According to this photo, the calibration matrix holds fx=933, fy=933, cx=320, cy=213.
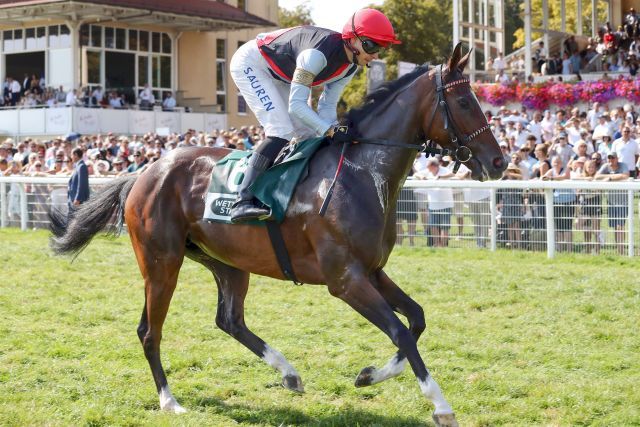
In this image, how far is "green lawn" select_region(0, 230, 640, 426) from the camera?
17.4ft

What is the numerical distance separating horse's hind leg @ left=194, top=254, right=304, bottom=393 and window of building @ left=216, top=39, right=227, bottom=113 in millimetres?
31150

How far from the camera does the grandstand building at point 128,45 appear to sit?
31203 millimetres

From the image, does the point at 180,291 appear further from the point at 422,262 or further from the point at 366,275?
the point at 366,275

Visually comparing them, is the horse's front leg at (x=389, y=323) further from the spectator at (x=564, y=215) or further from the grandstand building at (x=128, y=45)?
the grandstand building at (x=128, y=45)

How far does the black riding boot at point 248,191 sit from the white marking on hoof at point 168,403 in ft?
3.60

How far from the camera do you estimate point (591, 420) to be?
502 cm

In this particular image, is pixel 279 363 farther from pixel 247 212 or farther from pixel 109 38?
pixel 109 38

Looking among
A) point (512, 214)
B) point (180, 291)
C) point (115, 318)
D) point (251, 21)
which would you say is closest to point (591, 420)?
point (115, 318)

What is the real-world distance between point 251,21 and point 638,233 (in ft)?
85.0

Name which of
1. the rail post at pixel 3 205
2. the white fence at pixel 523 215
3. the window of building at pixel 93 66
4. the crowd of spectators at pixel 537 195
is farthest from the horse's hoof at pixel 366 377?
the window of building at pixel 93 66

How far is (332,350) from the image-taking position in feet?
21.9

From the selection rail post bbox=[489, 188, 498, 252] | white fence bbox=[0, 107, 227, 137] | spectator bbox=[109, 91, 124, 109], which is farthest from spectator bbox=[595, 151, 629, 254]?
spectator bbox=[109, 91, 124, 109]

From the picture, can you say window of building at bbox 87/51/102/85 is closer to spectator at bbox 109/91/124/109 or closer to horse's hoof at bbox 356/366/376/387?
spectator at bbox 109/91/124/109

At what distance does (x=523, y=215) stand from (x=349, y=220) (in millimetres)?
6583
